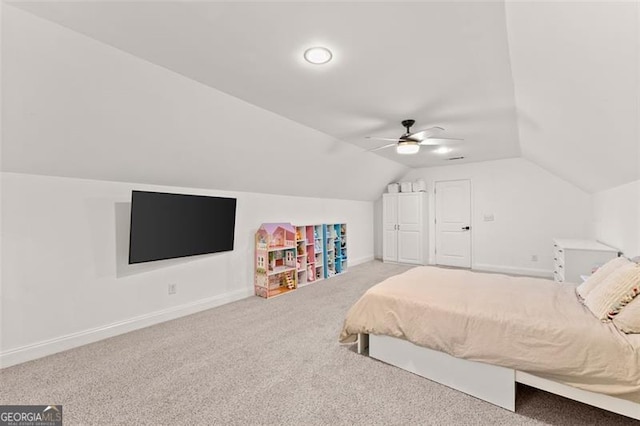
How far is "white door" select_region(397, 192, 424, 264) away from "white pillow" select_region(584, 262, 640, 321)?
15.1 feet

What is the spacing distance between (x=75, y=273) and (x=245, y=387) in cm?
211

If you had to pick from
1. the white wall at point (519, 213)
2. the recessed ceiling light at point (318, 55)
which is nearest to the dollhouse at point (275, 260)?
the recessed ceiling light at point (318, 55)

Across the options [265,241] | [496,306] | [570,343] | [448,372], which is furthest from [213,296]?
[570,343]

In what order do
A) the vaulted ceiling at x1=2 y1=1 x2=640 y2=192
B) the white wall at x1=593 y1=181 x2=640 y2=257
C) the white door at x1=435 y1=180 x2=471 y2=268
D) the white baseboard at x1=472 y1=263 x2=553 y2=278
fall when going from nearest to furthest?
the vaulted ceiling at x1=2 y1=1 x2=640 y2=192, the white wall at x1=593 y1=181 x2=640 y2=257, the white baseboard at x1=472 y1=263 x2=553 y2=278, the white door at x1=435 y1=180 x2=471 y2=268

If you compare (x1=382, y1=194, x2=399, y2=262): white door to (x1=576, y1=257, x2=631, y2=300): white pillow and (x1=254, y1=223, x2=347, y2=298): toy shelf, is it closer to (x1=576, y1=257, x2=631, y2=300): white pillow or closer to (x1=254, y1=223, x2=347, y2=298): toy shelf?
(x1=254, y1=223, x2=347, y2=298): toy shelf

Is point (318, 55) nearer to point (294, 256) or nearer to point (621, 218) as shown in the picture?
point (294, 256)

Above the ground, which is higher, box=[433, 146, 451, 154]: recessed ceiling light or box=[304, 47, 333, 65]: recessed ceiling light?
box=[433, 146, 451, 154]: recessed ceiling light

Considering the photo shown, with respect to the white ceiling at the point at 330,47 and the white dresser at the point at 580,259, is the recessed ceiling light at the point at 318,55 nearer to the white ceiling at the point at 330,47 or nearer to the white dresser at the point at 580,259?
the white ceiling at the point at 330,47

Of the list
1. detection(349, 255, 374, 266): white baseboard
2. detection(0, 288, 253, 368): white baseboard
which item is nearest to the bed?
detection(0, 288, 253, 368): white baseboard

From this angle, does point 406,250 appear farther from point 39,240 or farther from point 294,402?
point 39,240

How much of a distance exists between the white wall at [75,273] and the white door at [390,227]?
453cm

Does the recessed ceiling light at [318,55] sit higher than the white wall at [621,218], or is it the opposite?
the recessed ceiling light at [318,55]

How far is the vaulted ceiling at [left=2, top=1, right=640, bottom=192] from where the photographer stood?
1.54 metres

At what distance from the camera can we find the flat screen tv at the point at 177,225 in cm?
301
